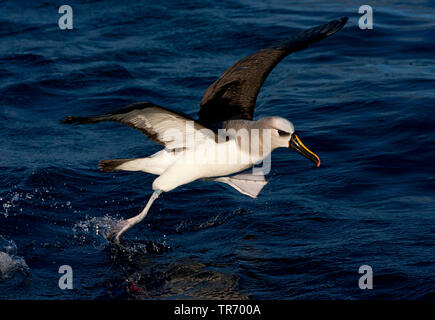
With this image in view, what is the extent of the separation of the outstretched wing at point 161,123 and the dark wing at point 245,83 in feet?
2.45

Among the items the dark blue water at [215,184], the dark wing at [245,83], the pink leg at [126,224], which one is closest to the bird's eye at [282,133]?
the dark wing at [245,83]

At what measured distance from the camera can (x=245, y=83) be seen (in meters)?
7.88

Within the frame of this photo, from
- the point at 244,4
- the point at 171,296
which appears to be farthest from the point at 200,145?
the point at 244,4

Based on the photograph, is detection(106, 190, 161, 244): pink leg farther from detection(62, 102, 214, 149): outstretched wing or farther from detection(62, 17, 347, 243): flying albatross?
detection(62, 102, 214, 149): outstretched wing

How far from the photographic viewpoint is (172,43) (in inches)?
554

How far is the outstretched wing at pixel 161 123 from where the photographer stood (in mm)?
6006

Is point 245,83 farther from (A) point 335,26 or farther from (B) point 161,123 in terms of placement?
(B) point 161,123

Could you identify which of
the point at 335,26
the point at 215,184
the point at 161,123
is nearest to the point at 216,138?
the point at 161,123

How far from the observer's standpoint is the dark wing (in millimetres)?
7773

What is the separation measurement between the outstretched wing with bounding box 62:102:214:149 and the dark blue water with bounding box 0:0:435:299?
1.18 m

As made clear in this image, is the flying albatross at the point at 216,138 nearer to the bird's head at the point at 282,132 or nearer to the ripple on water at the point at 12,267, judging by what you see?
the bird's head at the point at 282,132

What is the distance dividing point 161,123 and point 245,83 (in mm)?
1482

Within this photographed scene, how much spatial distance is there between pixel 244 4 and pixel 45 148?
25.0 feet

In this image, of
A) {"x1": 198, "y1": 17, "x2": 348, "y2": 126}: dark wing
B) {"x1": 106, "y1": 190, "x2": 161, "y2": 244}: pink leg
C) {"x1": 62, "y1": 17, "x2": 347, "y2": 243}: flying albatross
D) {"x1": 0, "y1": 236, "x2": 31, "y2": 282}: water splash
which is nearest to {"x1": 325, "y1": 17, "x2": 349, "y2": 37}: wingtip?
{"x1": 198, "y1": 17, "x2": 348, "y2": 126}: dark wing
